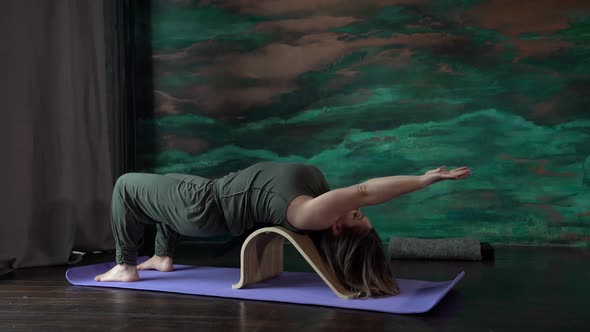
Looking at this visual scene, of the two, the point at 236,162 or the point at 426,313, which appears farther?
the point at 236,162

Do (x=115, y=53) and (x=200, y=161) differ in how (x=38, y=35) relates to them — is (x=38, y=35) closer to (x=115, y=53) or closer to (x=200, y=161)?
(x=115, y=53)

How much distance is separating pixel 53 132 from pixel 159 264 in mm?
1279

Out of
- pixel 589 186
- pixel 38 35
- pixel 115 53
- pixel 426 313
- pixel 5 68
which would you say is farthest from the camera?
pixel 115 53

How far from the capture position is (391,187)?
2.57 meters

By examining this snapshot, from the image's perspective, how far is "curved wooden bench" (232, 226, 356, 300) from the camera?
108 inches

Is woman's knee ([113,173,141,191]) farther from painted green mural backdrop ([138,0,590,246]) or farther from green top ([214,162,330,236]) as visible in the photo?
painted green mural backdrop ([138,0,590,246])

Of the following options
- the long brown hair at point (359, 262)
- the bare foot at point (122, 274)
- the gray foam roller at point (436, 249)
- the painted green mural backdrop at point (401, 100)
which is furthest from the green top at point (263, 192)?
the painted green mural backdrop at point (401, 100)

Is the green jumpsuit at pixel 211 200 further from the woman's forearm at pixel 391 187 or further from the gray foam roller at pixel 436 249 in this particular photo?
the gray foam roller at pixel 436 249

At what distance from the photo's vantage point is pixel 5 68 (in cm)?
370

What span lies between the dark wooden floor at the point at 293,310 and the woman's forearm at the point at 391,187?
50 centimetres

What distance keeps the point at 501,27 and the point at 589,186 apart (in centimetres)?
137

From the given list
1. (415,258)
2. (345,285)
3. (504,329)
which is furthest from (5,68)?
(504,329)

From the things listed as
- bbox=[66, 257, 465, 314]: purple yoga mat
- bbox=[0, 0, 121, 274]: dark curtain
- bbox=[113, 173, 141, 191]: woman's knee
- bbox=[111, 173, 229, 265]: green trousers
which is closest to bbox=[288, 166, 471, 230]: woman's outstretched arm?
bbox=[66, 257, 465, 314]: purple yoga mat

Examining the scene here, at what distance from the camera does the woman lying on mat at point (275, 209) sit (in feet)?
8.70
